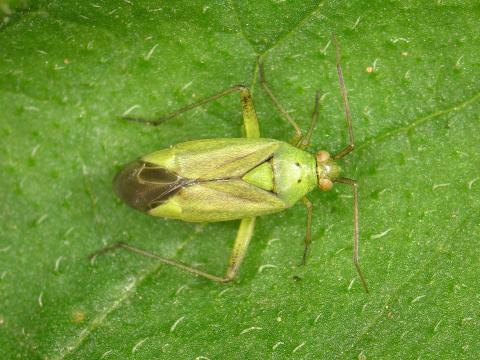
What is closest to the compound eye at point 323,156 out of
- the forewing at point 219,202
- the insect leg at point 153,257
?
the forewing at point 219,202

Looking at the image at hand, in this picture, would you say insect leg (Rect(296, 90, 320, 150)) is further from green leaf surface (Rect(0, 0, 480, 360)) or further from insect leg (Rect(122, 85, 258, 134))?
insect leg (Rect(122, 85, 258, 134))

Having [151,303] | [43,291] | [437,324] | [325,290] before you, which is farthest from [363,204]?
[43,291]

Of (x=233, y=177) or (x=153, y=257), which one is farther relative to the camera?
(x=153, y=257)

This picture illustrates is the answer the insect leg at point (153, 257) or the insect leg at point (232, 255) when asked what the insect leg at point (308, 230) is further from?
the insect leg at point (153, 257)

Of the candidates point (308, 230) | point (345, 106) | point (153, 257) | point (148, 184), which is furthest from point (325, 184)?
point (153, 257)

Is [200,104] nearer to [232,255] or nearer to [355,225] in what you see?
[232,255]

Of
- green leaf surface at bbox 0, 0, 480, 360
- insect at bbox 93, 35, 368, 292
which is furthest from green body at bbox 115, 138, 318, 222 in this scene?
green leaf surface at bbox 0, 0, 480, 360

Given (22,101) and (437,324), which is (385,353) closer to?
(437,324)
